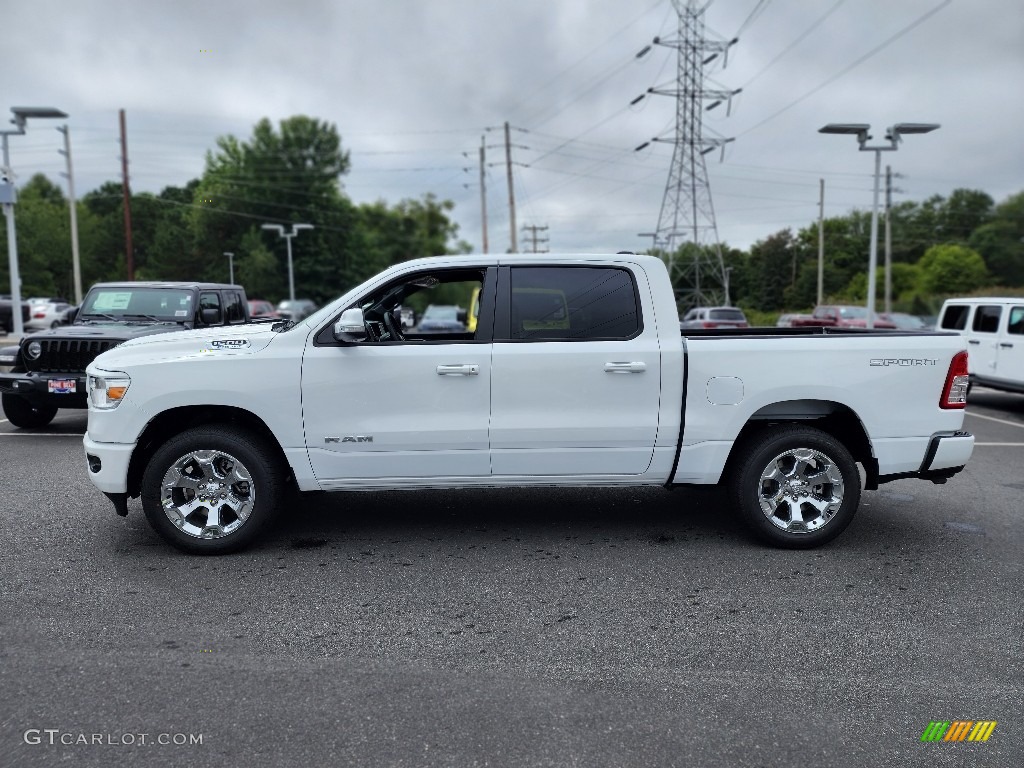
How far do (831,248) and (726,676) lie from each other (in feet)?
321

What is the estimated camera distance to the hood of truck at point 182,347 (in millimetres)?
5219

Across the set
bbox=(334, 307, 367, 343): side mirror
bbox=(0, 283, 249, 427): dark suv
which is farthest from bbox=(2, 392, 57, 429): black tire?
bbox=(334, 307, 367, 343): side mirror

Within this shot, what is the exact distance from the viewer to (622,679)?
3607mm

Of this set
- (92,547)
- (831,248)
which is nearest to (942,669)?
(92,547)

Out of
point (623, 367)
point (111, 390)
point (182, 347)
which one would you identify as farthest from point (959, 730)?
point (111, 390)

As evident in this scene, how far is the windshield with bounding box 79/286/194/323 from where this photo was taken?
1094 centimetres

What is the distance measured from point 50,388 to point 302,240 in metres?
67.1

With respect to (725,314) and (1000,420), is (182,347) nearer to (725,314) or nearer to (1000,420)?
(1000,420)

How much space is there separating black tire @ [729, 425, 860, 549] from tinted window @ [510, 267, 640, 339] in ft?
3.89

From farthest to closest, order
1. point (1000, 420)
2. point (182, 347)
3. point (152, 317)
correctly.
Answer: point (1000, 420) → point (152, 317) → point (182, 347)

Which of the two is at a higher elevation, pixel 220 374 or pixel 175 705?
pixel 220 374

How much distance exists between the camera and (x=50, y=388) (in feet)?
30.9

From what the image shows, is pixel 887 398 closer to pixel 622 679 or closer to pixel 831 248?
pixel 622 679

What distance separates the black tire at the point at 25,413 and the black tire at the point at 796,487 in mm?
8403
